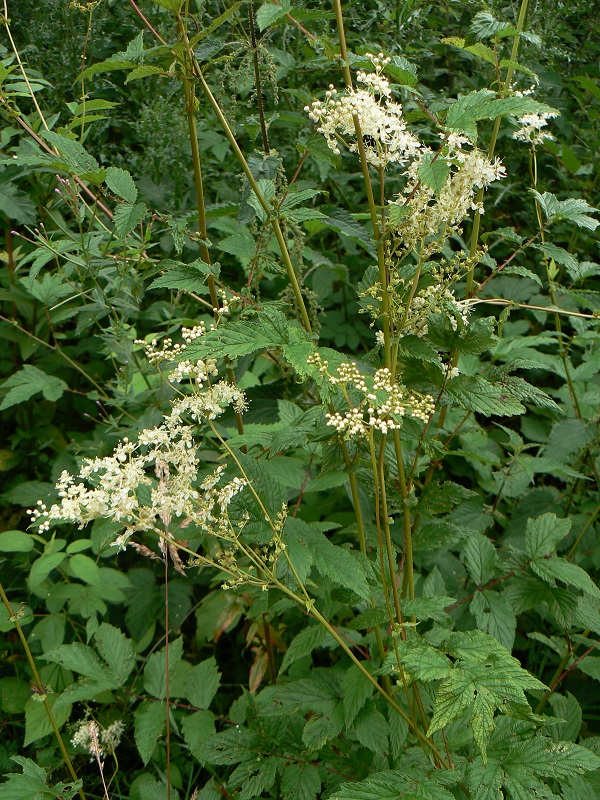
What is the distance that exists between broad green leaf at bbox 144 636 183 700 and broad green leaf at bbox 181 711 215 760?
122 mm

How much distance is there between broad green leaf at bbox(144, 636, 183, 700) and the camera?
199 centimetres

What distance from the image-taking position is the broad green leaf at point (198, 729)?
1846 millimetres

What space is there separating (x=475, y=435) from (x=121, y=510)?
5.68ft

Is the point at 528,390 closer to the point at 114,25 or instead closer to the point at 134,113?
the point at 134,113

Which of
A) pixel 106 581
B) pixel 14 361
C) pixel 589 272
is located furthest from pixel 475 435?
pixel 14 361

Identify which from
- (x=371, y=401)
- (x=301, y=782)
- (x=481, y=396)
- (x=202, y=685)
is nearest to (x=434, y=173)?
(x=371, y=401)

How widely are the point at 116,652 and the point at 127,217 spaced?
1.21 meters

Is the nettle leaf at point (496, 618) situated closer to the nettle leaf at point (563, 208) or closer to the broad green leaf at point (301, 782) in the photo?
the broad green leaf at point (301, 782)

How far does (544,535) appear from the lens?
1.85 meters

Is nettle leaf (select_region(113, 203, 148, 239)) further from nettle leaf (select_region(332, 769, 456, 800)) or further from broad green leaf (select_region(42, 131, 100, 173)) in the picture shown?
nettle leaf (select_region(332, 769, 456, 800))

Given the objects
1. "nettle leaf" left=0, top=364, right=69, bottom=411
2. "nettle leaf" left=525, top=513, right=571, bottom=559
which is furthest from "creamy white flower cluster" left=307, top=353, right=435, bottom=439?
"nettle leaf" left=0, top=364, right=69, bottom=411

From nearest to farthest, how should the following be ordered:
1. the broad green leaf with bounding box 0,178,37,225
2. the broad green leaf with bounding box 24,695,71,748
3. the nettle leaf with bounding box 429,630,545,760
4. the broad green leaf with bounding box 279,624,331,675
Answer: the nettle leaf with bounding box 429,630,545,760 < the broad green leaf with bounding box 279,624,331,675 < the broad green leaf with bounding box 24,695,71,748 < the broad green leaf with bounding box 0,178,37,225

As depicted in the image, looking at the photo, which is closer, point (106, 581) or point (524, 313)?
point (106, 581)

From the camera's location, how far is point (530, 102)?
48.8 inches
